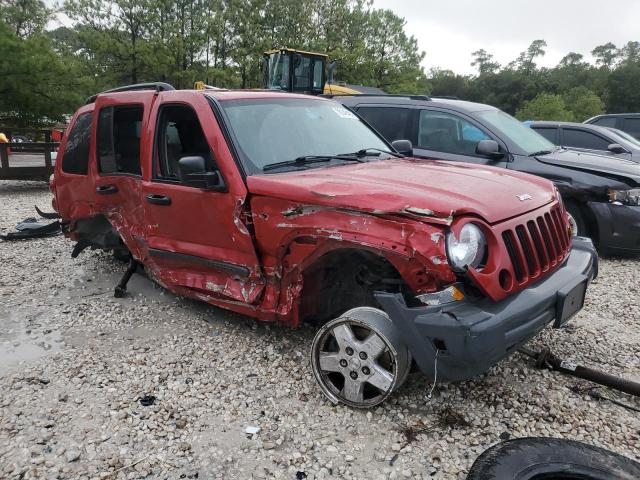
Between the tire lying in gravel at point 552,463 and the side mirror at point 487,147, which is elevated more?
the side mirror at point 487,147

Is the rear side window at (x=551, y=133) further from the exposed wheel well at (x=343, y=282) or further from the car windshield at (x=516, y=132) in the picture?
the exposed wheel well at (x=343, y=282)

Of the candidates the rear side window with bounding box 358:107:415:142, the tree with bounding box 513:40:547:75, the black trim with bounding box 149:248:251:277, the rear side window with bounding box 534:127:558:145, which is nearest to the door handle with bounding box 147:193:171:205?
the black trim with bounding box 149:248:251:277

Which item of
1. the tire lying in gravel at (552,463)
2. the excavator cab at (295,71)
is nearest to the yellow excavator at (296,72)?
the excavator cab at (295,71)

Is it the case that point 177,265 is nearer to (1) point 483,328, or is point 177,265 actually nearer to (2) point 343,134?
(2) point 343,134

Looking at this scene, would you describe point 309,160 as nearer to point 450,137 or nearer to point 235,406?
point 235,406

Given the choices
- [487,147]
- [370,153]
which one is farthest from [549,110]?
[370,153]

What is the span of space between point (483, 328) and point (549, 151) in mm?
5004

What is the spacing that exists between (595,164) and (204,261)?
4.98m

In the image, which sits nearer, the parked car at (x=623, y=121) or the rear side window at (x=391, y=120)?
the rear side window at (x=391, y=120)

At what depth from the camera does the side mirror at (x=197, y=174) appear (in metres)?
3.40

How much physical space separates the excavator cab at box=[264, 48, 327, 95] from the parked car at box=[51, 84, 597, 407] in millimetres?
10840

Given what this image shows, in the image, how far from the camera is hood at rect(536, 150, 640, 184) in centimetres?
601

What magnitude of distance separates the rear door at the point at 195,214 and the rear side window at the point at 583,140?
8.25 meters

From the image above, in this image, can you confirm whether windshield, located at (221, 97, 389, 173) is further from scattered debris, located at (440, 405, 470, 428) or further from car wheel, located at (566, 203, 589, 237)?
car wheel, located at (566, 203, 589, 237)
